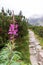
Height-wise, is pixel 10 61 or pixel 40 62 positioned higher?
pixel 10 61

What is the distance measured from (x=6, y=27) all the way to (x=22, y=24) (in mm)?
3333

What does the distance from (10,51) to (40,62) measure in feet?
25.1

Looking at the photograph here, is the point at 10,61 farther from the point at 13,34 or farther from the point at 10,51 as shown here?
the point at 13,34

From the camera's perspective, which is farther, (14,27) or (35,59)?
(35,59)

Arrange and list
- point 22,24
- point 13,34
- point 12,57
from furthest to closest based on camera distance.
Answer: point 22,24 < point 12,57 < point 13,34

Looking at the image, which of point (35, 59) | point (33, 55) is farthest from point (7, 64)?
point (33, 55)

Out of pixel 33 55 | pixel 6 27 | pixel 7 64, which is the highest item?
pixel 7 64

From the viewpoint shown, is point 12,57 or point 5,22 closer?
point 12,57

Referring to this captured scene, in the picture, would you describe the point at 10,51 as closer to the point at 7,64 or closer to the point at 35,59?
the point at 7,64

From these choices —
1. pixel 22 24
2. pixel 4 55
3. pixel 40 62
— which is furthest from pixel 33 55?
pixel 4 55

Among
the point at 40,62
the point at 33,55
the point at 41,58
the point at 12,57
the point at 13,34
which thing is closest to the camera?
the point at 13,34

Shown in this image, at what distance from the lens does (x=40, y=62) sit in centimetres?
1147

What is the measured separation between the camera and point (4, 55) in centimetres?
416

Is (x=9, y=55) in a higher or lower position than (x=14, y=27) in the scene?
lower
